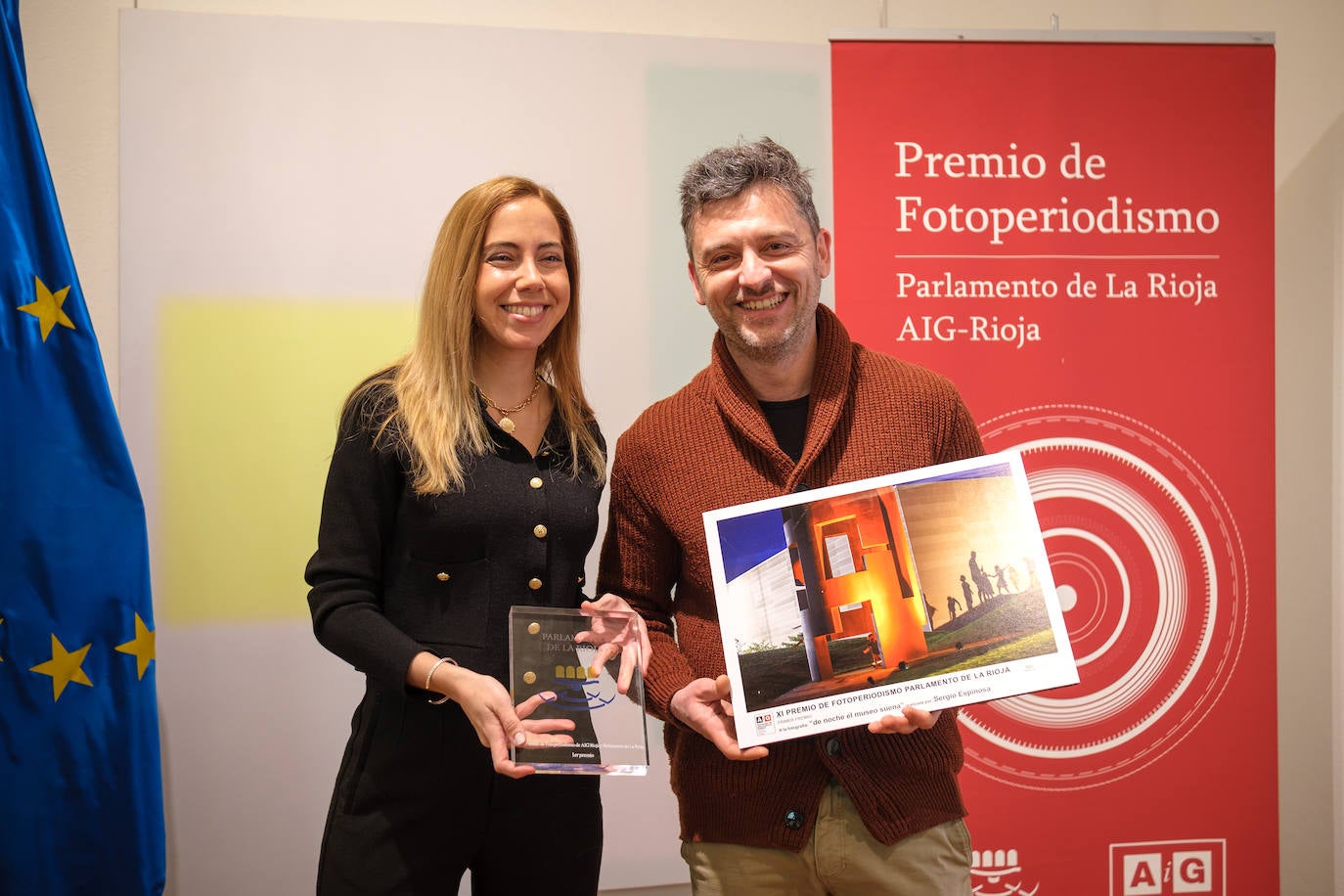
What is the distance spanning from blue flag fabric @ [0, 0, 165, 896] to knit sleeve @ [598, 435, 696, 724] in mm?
1136

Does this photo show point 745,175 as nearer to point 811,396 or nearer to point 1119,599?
point 811,396

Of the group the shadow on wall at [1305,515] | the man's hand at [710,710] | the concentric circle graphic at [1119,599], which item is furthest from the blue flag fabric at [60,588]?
the shadow on wall at [1305,515]

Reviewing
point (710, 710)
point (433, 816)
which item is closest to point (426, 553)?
point (433, 816)

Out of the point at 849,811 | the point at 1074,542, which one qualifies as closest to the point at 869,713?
the point at 849,811

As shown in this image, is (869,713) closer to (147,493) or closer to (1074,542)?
(1074,542)

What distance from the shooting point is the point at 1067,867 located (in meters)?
2.86

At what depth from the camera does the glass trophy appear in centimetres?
172

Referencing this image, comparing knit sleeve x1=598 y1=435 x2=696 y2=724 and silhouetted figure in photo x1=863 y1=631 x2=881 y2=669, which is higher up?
knit sleeve x1=598 y1=435 x2=696 y2=724

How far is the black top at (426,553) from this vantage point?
1.82 m

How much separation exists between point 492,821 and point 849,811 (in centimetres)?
61

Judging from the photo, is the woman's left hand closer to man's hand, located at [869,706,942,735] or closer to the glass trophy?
the glass trophy

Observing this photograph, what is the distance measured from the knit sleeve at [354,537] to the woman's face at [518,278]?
27 centimetres

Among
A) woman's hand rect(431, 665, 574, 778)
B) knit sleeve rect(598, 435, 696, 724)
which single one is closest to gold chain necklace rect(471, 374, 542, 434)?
knit sleeve rect(598, 435, 696, 724)

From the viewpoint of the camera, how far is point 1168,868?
287 cm
